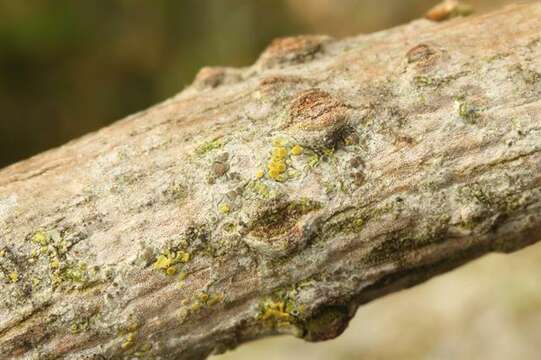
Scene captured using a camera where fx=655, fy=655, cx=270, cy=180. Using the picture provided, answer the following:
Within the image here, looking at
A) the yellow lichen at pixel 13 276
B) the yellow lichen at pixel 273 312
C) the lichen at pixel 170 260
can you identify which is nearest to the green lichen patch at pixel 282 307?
the yellow lichen at pixel 273 312

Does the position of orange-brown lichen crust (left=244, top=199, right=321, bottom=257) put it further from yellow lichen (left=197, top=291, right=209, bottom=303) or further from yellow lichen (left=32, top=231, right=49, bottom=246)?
yellow lichen (left=32, top=231, right=49, bottom=246)

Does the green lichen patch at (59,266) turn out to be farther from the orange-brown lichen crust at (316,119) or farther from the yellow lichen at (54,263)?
the orange-brown lichen crust at (316,119)

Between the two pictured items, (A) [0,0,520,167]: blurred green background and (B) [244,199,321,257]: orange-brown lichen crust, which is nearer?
(B) [244,199,321,257]: orange-brown lichen crust

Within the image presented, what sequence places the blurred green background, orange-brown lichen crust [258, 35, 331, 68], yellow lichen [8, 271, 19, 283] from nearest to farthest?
yellow lichen [8, 271, 19, 283]
orange-brown lichen crust [258, 35, 331, 68]
the blurred green background

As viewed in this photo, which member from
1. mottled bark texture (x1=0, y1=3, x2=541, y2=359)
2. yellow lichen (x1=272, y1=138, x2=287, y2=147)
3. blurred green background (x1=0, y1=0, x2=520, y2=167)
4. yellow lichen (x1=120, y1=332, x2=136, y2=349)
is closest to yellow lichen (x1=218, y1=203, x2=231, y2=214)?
mottled bark texture (x1=0, y1=3, x2=541, y2=359)

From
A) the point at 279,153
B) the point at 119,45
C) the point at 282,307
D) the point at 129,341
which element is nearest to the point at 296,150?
the point at 279,153

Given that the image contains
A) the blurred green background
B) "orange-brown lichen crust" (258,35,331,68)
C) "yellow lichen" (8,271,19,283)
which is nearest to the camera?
"yellow lichen" (8,271,19,283)

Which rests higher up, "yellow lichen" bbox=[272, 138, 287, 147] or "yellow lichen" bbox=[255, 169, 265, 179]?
"yellow lichen" bbox=[272, 138, 287, 147]
